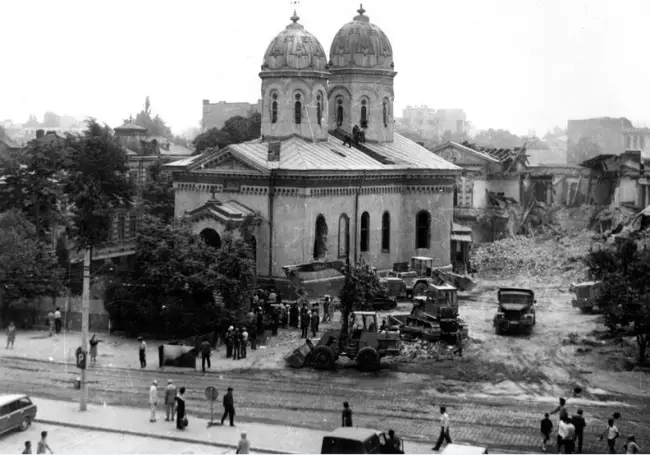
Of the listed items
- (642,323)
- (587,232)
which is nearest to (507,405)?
(642,323)

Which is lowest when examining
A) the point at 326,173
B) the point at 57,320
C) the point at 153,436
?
the point at 153,436

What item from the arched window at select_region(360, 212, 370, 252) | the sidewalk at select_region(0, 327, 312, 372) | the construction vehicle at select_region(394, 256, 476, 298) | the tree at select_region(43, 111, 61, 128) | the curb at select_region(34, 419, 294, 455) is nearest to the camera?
the curb at select_region(34, 419, 294, 455)

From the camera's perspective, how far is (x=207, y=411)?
29062 millimetres

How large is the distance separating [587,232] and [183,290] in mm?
38909

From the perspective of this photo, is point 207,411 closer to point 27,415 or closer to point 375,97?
point 27,415

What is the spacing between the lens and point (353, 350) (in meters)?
35.0

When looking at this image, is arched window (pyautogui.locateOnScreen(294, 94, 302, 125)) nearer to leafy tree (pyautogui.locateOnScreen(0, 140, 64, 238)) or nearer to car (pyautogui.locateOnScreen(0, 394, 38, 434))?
leafy tree (pyautogui.locateOnScreen(0, 140, 64, 238))

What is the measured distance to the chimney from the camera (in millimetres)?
49875

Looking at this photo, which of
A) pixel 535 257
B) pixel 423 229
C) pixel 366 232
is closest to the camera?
pixel 366 232

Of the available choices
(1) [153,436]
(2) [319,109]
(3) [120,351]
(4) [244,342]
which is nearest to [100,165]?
(2) [319,109]

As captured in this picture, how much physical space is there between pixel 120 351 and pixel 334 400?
1122 cm

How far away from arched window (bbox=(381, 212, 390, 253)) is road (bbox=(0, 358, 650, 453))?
21960 mm

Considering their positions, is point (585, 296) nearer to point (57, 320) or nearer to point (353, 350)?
point (353, 350)

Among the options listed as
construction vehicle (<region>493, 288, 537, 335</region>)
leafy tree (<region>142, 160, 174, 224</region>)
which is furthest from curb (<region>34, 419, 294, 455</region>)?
leafy tree (<region>142, 160, 174, 224</region>)
